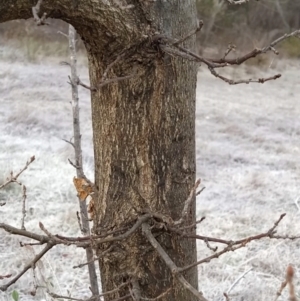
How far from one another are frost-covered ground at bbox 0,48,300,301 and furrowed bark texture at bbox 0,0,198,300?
30.2 inches

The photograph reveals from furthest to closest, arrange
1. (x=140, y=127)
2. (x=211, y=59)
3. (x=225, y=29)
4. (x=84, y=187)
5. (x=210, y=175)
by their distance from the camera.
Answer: (x=225, y=29) → (x=210, y=175) → (x=84, y=187) → (x=140, y=127) → (x=211, y=59)

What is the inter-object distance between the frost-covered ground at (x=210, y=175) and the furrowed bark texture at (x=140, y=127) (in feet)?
2.52

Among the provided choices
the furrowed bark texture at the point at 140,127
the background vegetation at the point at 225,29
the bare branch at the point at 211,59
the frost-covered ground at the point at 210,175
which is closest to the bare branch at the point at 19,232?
the furrowed bark texture at the point at 140,127

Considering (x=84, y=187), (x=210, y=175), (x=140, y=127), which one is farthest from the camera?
(x=210, y=175)

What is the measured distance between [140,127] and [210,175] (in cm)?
291

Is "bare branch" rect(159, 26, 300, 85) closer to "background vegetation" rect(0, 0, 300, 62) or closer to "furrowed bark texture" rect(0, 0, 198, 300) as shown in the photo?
"furrowed bark texture" rect(0, 0, 198, 300)

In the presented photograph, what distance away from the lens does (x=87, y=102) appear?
5.68 meters

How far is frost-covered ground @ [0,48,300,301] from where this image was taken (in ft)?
8.35

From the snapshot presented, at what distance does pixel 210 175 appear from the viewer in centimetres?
382

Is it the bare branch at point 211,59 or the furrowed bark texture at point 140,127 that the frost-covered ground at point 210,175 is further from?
the bare branch at point 211,59

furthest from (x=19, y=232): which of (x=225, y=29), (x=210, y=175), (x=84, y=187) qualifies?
(x=225, y=29)

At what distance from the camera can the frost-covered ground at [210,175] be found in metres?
2.54

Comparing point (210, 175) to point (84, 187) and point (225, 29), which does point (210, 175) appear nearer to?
point (84, 187)

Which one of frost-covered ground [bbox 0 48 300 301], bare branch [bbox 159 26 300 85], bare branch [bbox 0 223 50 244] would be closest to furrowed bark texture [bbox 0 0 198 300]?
bare branch [bbox 159 26 300 85]
